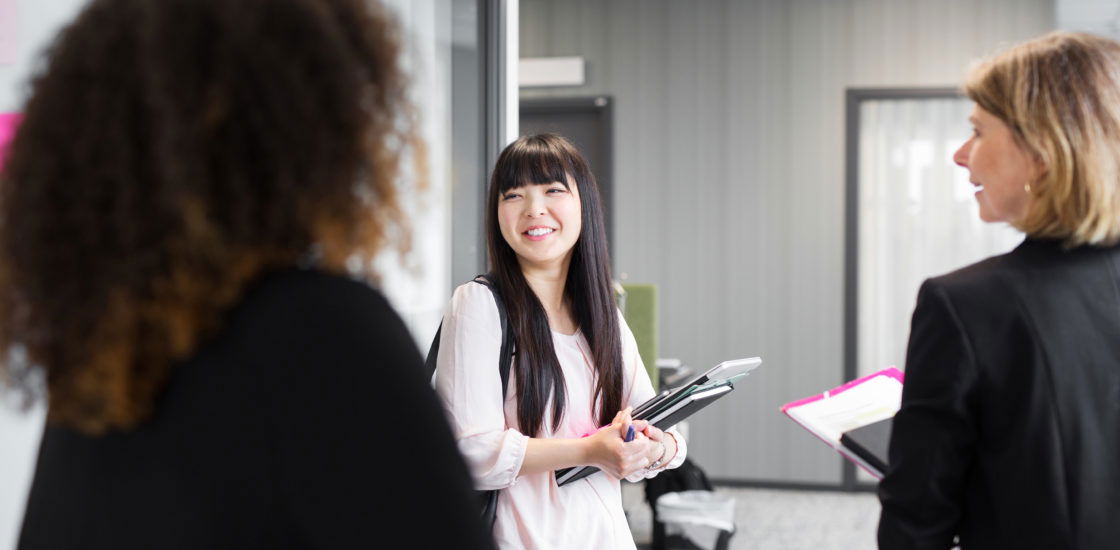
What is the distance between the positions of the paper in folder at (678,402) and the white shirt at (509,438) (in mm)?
21

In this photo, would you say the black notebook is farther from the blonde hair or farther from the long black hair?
the long black hair

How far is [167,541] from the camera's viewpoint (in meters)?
0.55

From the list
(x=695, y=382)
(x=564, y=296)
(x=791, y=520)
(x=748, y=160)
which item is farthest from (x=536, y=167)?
(x=748, y=160)

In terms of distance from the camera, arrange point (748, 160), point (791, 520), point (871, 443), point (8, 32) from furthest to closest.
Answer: point (748, 160) → point (791, 520) → point (8, 32) → point (871, 443)

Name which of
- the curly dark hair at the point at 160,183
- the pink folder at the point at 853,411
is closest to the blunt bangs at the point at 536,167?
the pink folder at the point at 853,411

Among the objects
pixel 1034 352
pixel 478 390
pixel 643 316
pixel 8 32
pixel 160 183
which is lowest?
pixel 643 316

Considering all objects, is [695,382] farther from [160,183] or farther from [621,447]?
[160,183]

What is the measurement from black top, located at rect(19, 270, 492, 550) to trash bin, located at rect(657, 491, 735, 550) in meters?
3.16

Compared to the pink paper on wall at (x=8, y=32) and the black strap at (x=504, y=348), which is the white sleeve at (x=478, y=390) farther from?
the pink paper on wall at (x=8, y=32)

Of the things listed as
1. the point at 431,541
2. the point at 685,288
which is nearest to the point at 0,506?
the point at 431,541

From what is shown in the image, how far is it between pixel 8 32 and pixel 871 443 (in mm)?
1359

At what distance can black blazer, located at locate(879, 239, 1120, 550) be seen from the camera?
3.31 ft

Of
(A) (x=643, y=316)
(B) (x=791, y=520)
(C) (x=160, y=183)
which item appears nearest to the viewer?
(C) (x=160, y=183)

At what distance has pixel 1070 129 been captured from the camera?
1.02 meters
